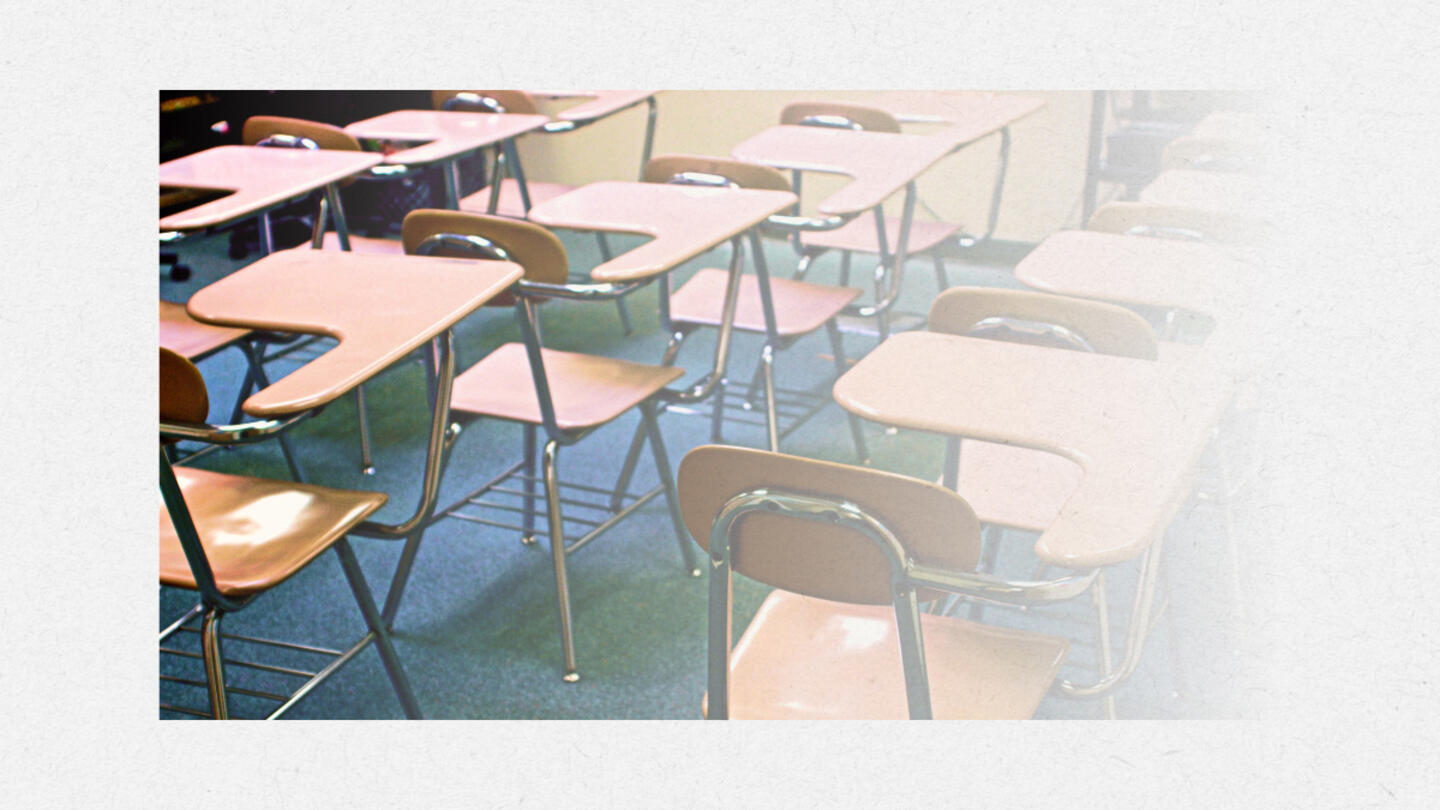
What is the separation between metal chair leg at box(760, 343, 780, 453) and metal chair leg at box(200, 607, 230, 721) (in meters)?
1.21

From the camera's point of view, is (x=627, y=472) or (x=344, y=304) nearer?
(x=344, y=304)

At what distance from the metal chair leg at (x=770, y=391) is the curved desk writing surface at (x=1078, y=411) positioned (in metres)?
0.91

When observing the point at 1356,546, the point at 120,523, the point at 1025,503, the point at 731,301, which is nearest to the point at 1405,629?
the point at 1356,546

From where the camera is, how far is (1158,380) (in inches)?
55.5

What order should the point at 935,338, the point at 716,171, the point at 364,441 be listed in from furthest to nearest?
the point at 364,441 → the point at 716,171 → the point at 935,338

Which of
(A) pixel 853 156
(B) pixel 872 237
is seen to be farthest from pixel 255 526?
(B) pixel 872 237

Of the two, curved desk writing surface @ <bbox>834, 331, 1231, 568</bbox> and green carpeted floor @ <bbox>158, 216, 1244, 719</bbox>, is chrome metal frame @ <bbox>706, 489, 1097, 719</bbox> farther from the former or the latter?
green carpeted floor @ <bbox>158, 216, 1244, 719</bbox>

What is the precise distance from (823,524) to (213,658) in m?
0.95

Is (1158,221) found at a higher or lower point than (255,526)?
higher

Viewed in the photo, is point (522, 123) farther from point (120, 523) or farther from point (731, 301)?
point (120, 523)

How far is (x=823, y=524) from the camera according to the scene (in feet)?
3.91

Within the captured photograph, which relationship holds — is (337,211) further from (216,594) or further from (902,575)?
(902,575)

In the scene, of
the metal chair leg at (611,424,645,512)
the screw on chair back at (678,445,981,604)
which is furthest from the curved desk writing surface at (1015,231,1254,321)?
the metal chair leg at (611,424,645,512)

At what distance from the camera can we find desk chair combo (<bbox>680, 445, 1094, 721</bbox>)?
1.14 meters
